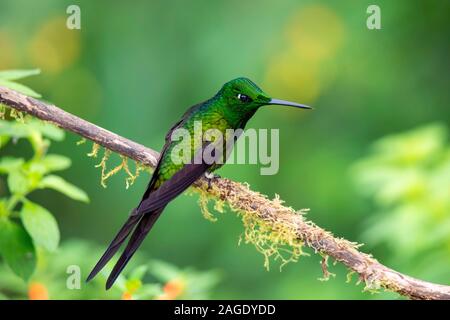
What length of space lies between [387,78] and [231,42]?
1.61m

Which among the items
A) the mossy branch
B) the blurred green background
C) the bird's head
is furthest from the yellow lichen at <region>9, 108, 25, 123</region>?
the blurred green background

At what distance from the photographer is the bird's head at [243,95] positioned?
3.72 metres

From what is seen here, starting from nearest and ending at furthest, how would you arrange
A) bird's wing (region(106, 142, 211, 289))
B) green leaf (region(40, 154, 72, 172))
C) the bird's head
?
bird's wing (region(106, 142, 211, 289)) → green leaf (region(40, 154, 72, 172)) → the bird's head

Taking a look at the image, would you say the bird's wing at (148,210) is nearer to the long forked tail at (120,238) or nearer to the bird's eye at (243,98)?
the long forked tail at (120,238)

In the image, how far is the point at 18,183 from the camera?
3227 millimetres

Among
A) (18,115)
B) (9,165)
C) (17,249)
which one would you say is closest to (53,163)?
(9,165)

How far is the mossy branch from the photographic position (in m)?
2.90

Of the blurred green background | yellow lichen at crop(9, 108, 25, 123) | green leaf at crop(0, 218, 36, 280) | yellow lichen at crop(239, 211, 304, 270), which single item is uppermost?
the blurred green background

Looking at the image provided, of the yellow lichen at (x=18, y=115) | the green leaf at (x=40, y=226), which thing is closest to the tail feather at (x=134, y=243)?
the green leaf at (x=40, y=226)

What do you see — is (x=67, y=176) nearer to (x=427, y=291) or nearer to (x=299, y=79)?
(x=299, y=79)

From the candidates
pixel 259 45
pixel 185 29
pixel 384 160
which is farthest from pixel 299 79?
pixel 384 160

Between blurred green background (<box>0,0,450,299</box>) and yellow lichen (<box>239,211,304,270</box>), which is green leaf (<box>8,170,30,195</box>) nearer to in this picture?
yellow lichen (<box>239,211,304,270</box>)

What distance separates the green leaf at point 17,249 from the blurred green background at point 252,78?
294cm
